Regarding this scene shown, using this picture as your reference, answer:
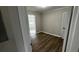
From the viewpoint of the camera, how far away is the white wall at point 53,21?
403 centimetres

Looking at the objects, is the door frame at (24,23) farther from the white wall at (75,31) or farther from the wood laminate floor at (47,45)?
the wood laminate floor at (47,45)

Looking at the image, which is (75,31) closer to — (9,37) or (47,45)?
(9,37)

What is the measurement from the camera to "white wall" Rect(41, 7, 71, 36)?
403 centimetres

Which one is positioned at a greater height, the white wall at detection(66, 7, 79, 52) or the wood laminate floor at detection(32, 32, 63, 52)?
the white wall at detection(66, 7, 79, 52)

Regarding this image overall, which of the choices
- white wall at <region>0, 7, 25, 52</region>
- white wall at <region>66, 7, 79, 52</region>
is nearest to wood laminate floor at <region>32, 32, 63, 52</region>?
white wall at <region>66, 7, 79, 52</region>

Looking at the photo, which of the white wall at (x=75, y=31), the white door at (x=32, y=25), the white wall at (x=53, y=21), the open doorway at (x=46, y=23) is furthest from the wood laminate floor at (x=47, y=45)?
the white door at (x=32, y=25)

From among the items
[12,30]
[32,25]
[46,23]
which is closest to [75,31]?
[12,30]

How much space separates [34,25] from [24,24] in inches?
164

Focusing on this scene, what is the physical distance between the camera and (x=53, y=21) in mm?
4590

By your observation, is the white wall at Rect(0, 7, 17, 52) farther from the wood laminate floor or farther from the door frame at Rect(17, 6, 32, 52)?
the wood laminate floor

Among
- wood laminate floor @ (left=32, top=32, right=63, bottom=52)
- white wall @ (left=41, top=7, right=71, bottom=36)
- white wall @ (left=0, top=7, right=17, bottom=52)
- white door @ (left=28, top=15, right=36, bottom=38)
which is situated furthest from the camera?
white door @ (left=28, top=15, right=36, bottom=38)

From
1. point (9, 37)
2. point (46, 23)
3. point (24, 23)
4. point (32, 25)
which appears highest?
point (24, 23)

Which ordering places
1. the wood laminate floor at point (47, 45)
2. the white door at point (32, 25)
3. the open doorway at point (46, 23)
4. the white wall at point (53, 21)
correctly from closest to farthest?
the wood laminate floor at point (47, 45) → the open doorway at point (46, 23) → the white wall at point (53, 21) → the white door at point (32, 25)

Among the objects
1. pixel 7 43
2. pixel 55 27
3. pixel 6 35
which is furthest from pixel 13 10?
pixel 55 27
